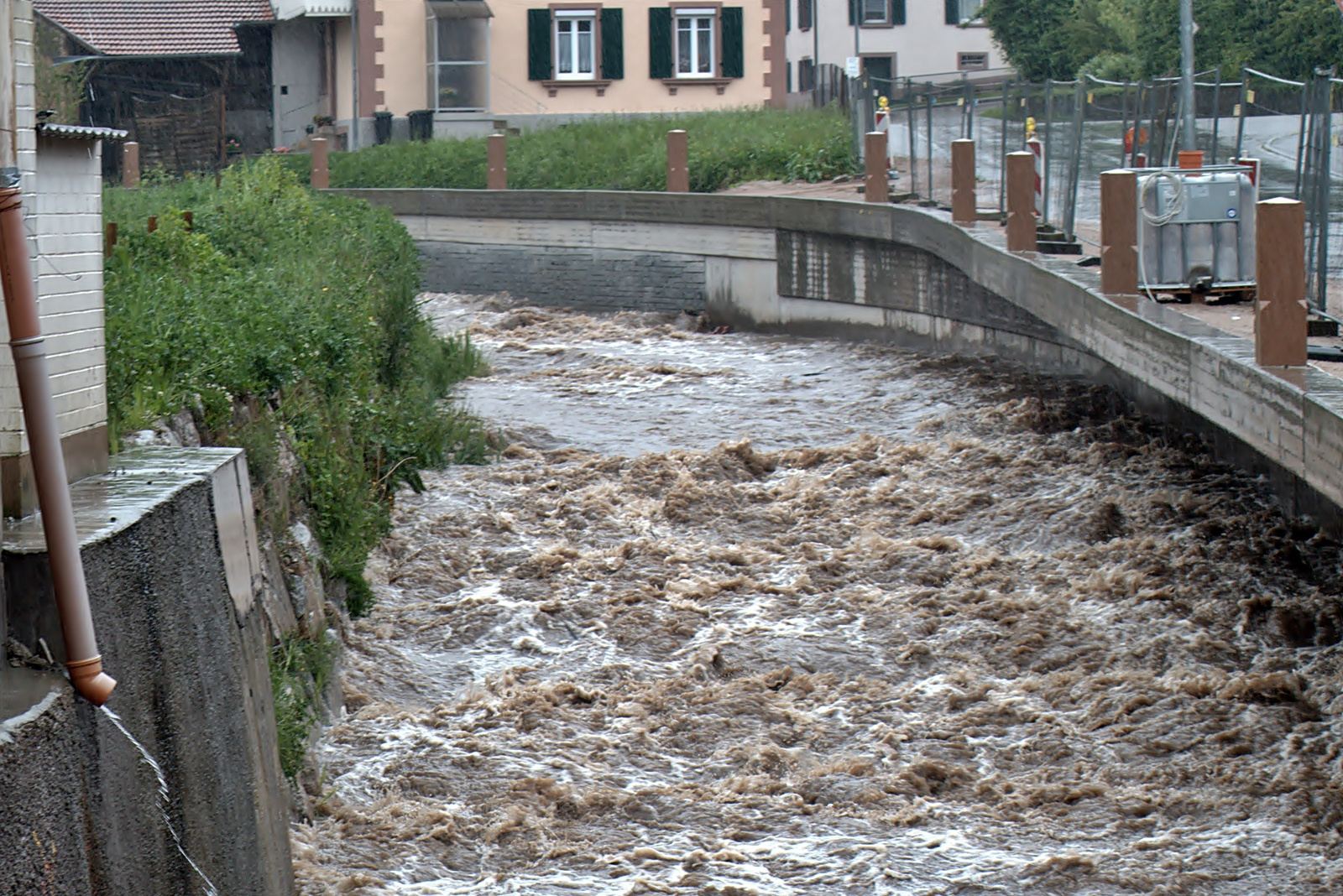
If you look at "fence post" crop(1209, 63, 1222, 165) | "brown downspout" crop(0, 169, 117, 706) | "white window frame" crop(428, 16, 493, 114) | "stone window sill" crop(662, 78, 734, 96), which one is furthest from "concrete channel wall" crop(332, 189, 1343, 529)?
"stone window sill" crop(662, 78, 734, 96)

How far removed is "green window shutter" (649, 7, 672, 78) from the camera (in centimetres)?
3659

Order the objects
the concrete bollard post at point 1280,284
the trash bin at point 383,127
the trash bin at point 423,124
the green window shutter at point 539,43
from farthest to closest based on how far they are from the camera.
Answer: the green window shutter at point 539,43, the trash bin at point 383,127, the trash bin at point 423,124, the concrete bollard post at point 1280,284

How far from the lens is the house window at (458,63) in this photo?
118 ft

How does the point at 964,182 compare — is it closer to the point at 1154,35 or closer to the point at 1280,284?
the point at 1280,284

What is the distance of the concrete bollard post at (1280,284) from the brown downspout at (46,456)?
20.1 feet

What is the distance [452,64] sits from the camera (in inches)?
1417

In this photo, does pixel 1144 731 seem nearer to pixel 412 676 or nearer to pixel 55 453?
pixel 412 676

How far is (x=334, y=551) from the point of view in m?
9.48

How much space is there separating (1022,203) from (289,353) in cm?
769

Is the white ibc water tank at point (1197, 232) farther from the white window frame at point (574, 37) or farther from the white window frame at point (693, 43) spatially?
the white window frame at point (574, 37)

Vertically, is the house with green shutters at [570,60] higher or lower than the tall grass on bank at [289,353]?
higher

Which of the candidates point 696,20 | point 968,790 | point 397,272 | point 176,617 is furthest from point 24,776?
point 696,20

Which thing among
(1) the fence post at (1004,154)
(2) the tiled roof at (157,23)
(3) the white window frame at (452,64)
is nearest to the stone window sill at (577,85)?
A: (3) the white window frame at (452,64)

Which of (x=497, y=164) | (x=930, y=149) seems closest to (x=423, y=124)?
(x=497, y=164)
